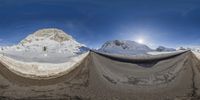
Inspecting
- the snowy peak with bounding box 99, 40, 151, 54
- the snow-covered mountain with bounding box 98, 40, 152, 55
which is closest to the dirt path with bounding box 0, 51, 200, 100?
the snow-covered mountain with bounding box 98, 40, 152, 55

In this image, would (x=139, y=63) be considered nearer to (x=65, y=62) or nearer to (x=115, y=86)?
(x=115, y=86)

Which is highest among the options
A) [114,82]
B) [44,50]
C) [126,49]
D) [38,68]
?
[126,49]

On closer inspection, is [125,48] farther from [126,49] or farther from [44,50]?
[44,50]

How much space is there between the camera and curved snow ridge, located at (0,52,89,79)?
6.73 meters

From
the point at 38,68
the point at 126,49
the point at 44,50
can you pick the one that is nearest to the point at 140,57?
the point at 38,68

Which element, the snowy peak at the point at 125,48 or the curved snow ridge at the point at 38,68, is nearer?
the curved snow ridge at the point at 38,68

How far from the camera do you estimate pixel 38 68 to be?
22.3 ft

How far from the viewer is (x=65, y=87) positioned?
6.83 m

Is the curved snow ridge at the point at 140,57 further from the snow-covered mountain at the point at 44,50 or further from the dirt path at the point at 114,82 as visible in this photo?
the snow-covered mountain at the point at 44,50

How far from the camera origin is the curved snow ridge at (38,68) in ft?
22.1

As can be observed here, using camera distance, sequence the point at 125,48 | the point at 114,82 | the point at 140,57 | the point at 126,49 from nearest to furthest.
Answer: the point at 114,82 → the point at 140,57 → the point at 126,49 → the point at 125,48

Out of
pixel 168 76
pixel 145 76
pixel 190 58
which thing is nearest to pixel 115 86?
pixel 145 76

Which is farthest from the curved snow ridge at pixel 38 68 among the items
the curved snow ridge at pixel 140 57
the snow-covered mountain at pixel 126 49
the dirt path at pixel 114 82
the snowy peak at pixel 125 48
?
the snowy peak at pixel 125 48

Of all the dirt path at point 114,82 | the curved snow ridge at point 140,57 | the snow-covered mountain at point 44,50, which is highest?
the snow-covered mountain at point 44,50
